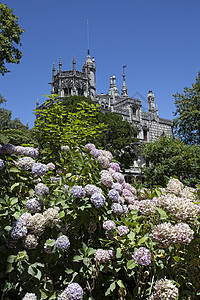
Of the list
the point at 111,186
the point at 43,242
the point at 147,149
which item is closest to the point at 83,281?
the point at 43,242

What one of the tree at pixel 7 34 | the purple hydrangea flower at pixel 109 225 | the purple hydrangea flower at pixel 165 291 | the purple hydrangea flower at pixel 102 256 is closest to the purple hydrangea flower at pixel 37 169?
the purple hydrangea flower at pixel 109 225

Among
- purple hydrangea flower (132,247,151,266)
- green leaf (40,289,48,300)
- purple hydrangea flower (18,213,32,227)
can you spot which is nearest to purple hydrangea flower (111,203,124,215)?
purple hydrangea flower (132,247,151,266)

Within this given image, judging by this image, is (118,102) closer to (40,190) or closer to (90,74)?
(90,74)

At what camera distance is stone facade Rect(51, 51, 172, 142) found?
36125 mm

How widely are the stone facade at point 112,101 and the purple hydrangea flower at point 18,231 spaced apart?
109 ft

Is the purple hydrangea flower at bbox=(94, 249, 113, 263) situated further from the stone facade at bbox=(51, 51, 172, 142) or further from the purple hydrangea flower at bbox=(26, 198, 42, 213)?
the stone facade at bbox=(51, 51, 172, 142)

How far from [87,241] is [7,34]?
36.5 ft

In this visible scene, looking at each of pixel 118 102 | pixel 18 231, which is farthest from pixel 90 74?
pixel 18 231

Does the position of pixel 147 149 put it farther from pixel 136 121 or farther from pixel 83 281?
pixel 136 121

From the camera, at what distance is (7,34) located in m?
11.1

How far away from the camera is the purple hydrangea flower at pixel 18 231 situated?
2107 millimetres

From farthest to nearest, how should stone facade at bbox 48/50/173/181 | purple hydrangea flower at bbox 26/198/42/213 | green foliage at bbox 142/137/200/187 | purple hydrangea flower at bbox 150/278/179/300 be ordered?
1. stone facade at bbox 48/50/173/181
2. green foliage at bbox 142/137/200/187
3. purple hydrangea flower at bbox 26/198/42/213
4. purple hydrangea flower at bbox 150/278/179/300

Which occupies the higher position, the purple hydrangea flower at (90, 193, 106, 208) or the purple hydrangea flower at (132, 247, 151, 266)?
the purple hydrangea flower at (90, 193, 106, 208)

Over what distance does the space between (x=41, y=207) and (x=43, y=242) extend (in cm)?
33
